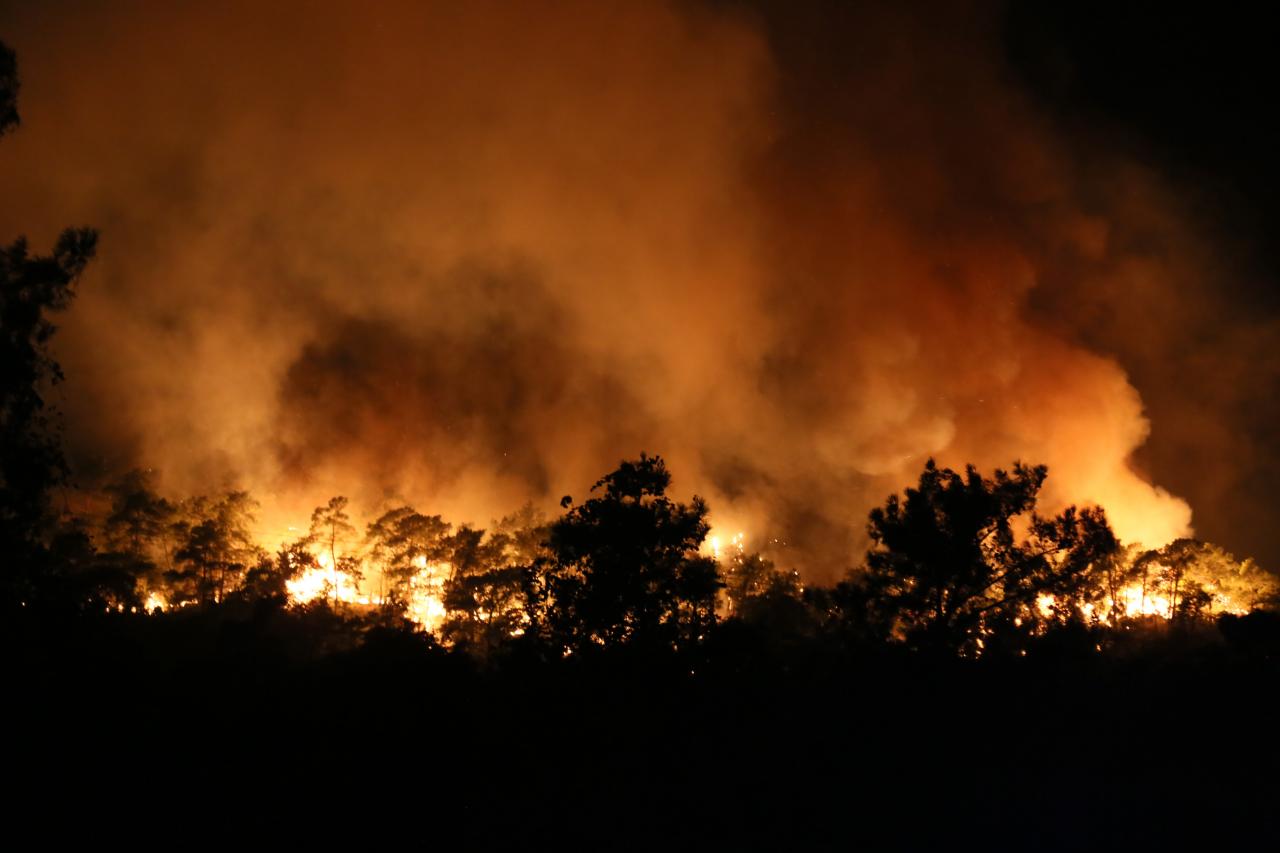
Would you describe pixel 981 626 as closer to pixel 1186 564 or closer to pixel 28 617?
pixel 28 617

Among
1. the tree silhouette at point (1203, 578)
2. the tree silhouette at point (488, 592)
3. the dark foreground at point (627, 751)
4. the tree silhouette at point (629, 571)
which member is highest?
the tree silhouette at point (1203, 578)

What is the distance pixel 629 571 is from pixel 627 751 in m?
4.02

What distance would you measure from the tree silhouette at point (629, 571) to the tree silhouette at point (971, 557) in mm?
7325

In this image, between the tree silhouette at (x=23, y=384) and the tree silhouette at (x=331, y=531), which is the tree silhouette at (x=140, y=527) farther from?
the tree silhouette at (x=23, y=384)

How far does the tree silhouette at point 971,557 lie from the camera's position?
21.8m

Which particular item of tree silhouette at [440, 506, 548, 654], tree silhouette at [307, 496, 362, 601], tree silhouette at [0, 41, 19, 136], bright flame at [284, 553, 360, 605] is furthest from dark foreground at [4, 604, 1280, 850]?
tree silhouette at [307, 496, 362, 601]

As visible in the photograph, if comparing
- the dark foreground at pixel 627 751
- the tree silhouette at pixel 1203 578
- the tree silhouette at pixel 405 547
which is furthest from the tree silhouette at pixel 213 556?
the tree silhouette at pixel 1203 578

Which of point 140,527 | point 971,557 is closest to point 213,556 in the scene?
point 140,527

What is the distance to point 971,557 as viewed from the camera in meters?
21.8

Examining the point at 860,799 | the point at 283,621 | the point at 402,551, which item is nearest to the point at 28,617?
the point at 860,799

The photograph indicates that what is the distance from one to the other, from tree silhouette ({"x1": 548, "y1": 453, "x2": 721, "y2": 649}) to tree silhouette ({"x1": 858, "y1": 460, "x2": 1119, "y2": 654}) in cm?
733

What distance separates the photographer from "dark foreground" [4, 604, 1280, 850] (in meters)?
11.3

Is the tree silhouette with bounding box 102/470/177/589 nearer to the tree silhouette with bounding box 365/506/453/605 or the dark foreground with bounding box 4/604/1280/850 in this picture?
the tree silhouette with bounding box 365/506/453/605

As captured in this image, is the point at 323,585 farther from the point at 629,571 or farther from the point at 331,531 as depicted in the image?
the point at 629,571
